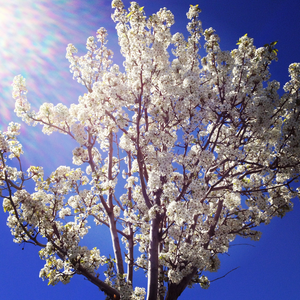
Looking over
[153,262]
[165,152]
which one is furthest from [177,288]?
[165,152]

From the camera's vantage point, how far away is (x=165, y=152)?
7457 mm

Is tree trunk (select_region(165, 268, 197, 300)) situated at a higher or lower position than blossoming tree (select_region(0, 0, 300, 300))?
lower

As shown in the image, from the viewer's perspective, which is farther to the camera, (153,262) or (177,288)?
(177,288)

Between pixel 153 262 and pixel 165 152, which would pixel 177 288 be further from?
pixel 165 152

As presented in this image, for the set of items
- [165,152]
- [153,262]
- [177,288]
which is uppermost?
[165,152]

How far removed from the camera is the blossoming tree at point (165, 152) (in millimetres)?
7375

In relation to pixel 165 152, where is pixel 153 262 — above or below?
below

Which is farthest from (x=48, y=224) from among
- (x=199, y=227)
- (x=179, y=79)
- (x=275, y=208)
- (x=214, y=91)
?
(x=275, y=208)

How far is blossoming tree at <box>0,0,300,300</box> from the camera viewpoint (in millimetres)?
7375

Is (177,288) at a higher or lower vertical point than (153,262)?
lower

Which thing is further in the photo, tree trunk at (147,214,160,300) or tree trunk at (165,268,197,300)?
tree trunk at (165,268,197,300)

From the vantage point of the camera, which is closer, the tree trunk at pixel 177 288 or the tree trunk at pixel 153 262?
the tree trunk at pixel 153 262

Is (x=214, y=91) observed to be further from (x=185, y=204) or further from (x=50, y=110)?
(x=50, y=110)

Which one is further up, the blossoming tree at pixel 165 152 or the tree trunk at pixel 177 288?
the blossoming tree at pixel 165 152
